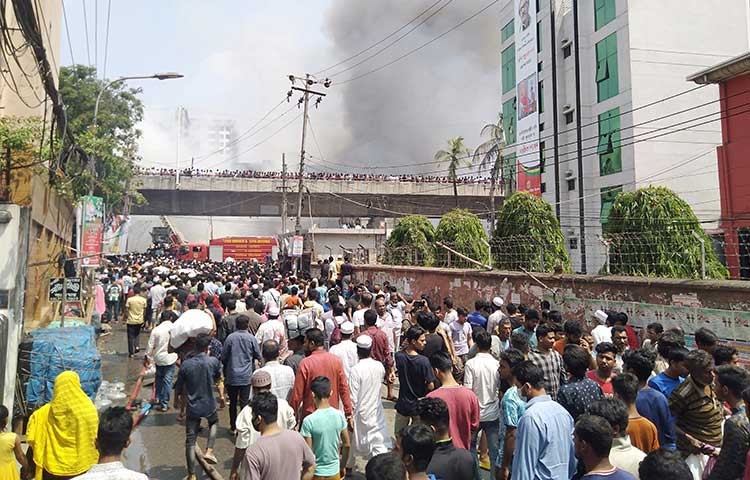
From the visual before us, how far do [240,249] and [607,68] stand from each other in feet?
115

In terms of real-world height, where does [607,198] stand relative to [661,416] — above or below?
above

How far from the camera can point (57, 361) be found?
23.4 ft

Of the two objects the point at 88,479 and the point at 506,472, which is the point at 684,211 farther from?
the point at 88,479

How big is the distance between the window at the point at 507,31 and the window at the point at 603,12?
1015 cm

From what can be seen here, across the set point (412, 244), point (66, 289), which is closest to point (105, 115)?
point (412, 244)

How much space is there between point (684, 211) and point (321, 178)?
2930 cm

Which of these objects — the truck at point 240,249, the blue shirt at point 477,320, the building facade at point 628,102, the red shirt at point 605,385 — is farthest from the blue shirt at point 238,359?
the truck at point 240,249

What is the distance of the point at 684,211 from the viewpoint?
15.4 meters

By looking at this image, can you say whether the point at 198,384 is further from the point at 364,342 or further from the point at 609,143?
the point at 609,143

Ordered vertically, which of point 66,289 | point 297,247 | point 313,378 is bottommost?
point 313,378

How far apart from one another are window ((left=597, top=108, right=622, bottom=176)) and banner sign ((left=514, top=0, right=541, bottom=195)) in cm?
529

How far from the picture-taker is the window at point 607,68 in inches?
1186

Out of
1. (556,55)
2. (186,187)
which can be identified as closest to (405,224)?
(556,55)

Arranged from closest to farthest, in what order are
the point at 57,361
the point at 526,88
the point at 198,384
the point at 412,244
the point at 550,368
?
the point at 550,368
the point at 198,384
the point at 57,361
the point at 412,244
the point at 526,88
